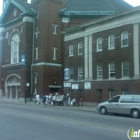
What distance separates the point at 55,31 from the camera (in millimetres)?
46312

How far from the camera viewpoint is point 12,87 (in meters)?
50.2

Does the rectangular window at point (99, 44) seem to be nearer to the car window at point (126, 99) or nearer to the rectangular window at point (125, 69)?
the rectangular window at point (125, 69)

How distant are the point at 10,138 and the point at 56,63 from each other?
3605cm

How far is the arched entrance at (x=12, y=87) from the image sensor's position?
4853cm

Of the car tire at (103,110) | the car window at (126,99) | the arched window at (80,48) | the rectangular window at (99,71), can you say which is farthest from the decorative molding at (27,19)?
the car window at (126,99)

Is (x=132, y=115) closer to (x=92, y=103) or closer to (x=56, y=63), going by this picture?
(x=92, y=103)

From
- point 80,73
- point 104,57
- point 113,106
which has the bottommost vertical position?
point 113,106

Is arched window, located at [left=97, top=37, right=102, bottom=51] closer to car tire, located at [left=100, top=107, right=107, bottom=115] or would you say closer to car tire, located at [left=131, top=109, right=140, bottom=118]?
car tire, located at [left=100, top=107, right=107, bottom=115]

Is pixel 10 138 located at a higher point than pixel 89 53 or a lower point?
lower

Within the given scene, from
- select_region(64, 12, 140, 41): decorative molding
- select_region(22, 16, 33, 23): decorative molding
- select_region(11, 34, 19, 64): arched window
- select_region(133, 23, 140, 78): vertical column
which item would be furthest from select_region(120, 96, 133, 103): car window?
select_region(11, 34, 19, 64): arched window

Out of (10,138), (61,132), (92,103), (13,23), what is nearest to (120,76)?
(92,103)

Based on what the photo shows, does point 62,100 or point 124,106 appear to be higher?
point 124,106

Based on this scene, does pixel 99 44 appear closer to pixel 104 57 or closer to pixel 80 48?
pixel 104 57

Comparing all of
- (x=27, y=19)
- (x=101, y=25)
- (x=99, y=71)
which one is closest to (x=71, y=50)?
(x=99, y=71)
